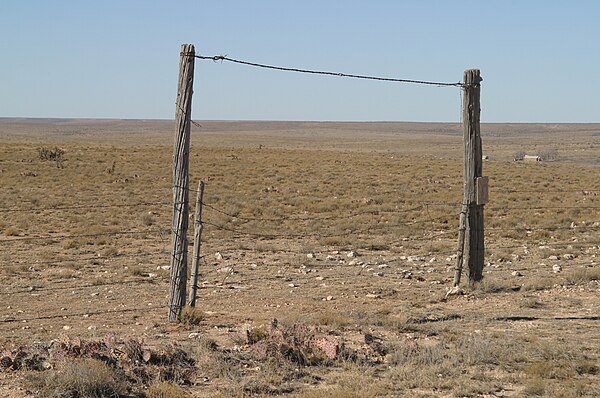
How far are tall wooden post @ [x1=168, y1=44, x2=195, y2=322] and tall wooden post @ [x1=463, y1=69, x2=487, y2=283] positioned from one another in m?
4.60

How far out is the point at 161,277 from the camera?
13.8 m

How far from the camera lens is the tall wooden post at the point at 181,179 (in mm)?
9258

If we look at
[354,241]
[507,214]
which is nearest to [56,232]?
[354,241]

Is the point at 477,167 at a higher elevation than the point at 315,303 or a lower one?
higher

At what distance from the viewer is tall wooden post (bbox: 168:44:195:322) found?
30.4 feet

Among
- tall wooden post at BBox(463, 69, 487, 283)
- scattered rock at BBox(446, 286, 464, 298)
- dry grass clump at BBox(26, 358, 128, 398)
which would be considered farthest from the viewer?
tall wooden post at BBox(463, 69, 487, 283)

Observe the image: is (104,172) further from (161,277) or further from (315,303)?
(315,303)

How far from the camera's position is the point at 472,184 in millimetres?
12000

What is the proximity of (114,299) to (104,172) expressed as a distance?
1286 inches

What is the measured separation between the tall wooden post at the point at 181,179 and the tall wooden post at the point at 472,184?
4596 millimetres

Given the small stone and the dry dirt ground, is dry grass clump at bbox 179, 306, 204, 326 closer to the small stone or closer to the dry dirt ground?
the dry dirt ground

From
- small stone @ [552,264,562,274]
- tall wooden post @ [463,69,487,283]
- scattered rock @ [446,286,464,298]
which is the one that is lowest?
scattered rock @ [446,286,464,298]

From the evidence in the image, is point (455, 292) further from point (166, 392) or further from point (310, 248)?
point (310, 248)

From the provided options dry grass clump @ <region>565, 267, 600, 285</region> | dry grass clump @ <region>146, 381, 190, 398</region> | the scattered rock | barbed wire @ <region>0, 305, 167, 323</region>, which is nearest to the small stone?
dry grass clump @ <region>565, 267, 600, 285</region>
